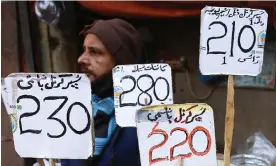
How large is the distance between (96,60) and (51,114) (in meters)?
0.60

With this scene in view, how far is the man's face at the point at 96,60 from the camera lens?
6.74 feet

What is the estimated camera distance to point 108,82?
2035 mm

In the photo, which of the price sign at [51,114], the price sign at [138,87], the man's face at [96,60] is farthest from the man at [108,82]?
the price sign at [51,114]

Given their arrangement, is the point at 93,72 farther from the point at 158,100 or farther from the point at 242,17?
the point at 242,17

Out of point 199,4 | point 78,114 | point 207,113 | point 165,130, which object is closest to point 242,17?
point 207,113

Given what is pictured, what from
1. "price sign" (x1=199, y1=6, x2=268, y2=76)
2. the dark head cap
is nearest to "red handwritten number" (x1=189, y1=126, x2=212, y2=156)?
"price sign" (x1=199, y1=6, x2=268, y2=76)

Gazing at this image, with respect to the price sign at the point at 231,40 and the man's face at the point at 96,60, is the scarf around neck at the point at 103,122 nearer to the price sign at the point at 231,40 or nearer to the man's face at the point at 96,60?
the man's face at the point at 96,60

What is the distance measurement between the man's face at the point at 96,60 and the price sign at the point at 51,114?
21.4 inches

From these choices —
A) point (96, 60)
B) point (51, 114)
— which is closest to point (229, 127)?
point (51, 114)

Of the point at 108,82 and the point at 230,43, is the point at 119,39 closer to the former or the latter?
the point at 108,82

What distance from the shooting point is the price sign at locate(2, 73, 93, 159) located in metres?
1.50

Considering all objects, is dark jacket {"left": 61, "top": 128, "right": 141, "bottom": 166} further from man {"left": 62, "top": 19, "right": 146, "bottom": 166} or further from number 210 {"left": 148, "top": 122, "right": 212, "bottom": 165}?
number 210 {"left": 148, "top": 122, "right": 212, "bottom": 165}

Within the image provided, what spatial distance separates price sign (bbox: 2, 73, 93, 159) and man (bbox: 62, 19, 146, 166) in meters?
0.33

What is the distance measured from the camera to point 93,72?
2061 millimetres
